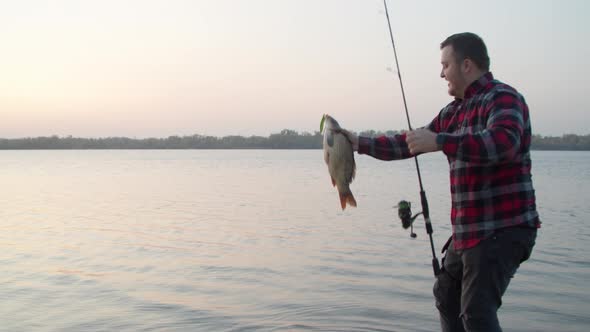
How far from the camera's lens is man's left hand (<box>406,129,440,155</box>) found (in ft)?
9.90

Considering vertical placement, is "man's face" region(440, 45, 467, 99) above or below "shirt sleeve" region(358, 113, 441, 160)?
above

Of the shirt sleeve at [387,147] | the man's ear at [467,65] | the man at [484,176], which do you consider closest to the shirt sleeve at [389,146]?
the shirt sleeve at [387,147]

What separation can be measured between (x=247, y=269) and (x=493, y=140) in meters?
6.59

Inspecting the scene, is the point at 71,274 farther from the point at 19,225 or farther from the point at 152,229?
the point at 19,225

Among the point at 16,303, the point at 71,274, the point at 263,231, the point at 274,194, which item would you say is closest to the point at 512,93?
the point at 16,303

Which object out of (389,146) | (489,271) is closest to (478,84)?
(389,146)

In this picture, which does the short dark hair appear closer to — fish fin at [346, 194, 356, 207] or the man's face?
the man's face

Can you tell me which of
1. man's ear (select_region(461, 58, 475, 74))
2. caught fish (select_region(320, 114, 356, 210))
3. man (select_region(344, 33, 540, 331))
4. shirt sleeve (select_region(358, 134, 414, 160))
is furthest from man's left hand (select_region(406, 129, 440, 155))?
shirt sleeve (select_region(358, 134, 414, 160))

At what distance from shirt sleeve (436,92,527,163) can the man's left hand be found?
31 mm

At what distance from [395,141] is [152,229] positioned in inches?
391

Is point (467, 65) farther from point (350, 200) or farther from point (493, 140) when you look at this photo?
point (350, 200)

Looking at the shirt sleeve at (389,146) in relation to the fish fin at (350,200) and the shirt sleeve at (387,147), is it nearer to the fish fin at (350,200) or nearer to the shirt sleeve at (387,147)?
the shirt sleeve at (387,147)

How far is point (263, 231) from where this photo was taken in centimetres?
1280

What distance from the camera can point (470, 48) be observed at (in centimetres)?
335
